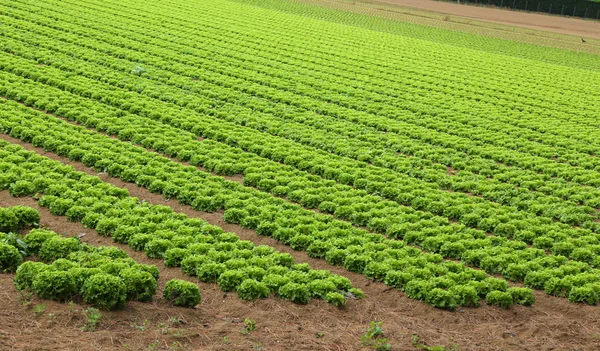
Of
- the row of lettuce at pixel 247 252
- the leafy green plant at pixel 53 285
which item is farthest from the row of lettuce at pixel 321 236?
the leafy green plant at pixel 53 285

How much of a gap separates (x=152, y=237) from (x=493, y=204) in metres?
9.95

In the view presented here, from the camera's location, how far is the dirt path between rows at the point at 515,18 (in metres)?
65.1

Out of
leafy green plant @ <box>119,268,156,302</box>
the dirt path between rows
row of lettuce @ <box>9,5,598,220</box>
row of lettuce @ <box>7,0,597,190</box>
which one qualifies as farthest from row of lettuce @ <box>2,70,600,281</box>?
the dirt path between rows

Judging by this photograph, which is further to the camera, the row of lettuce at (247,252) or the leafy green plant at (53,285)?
the row of lettuce at (247,252)

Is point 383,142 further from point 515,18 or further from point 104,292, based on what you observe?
point 515,18

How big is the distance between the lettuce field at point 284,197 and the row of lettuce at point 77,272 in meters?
0.04

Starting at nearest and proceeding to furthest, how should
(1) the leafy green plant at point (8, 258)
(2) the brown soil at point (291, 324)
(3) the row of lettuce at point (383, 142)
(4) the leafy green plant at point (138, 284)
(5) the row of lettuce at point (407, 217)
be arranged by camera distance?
(2) the brown soil at point (291, 324) → (4) the leafy green plant at point (138, 284) → (1) the leafy green plant at point (8, 258) → (5) the row of lettuce at point (407, 217) → (3) the row of lettuce at point (383, 142)

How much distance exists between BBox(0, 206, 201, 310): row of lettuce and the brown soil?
245 millimetres

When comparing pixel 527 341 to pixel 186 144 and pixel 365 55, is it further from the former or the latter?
pixel 365 55

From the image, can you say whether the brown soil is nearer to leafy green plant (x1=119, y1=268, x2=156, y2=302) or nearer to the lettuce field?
the lettuce field

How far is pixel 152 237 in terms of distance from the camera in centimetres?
1641

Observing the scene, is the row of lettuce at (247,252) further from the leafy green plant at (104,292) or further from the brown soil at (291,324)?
the leafy green plant at (104,292)

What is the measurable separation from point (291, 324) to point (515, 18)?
61.8 m

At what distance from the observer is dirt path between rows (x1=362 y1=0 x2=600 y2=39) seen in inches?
2564
